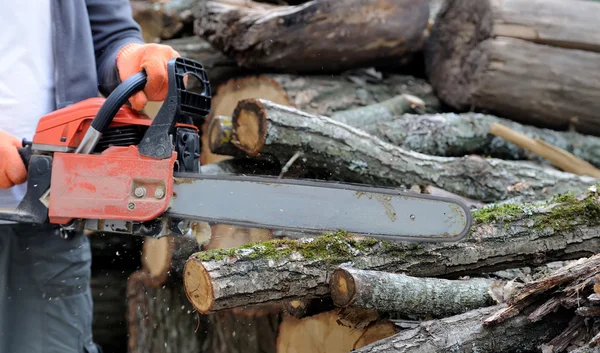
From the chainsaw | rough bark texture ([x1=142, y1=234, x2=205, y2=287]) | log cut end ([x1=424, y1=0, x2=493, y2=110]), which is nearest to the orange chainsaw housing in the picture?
the chainsaw

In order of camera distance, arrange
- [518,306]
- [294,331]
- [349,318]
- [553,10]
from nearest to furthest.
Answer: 1. [518,306]
2. [349,318]
3. [294,331]
4. [553,10]

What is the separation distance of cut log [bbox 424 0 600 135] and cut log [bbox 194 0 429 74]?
1.06 feet

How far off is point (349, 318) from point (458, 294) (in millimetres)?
322

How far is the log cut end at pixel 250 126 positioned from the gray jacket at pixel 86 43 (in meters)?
0.48

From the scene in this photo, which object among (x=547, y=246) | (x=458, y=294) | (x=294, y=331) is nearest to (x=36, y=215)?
(x=294, y=331)

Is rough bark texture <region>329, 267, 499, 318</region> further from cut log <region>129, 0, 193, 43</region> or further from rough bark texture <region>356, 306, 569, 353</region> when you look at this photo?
cut log <region>129, 0, 193, 43</region>

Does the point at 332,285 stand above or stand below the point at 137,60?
below

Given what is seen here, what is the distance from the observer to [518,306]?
70.1 inches

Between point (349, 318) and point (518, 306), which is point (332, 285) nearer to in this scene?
point (349, 318)

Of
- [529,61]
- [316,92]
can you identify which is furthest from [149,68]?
[529,61]

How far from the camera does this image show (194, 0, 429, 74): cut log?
334 cm

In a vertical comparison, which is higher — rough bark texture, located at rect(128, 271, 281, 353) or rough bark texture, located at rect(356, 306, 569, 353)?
rough bark texture, located at rect(356, 306, 569, 353)

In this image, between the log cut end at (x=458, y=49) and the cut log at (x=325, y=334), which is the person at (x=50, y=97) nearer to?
the cut log at (x=325, y=334)

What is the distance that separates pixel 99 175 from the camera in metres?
1.88
